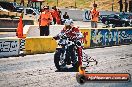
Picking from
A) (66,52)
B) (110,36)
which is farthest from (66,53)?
(110,36)

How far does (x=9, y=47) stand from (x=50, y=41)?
272cm

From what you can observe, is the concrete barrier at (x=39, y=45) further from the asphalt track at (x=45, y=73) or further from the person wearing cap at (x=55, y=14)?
the person wearing cap at (x=55, y=14)

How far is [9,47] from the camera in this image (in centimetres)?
1512

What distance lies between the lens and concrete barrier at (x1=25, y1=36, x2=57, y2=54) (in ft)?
52.7

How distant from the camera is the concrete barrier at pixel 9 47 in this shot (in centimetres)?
1481

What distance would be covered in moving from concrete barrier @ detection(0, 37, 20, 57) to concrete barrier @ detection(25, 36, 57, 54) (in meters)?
0.62

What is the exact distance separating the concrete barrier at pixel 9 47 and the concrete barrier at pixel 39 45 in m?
0.62

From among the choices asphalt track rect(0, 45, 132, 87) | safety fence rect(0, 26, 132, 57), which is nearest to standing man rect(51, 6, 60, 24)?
safety fence rect(0, 26, 132, 57)

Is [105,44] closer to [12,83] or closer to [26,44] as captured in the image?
[26,44]

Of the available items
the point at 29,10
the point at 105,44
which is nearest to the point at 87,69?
the point at 105,44

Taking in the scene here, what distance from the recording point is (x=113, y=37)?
21750mm

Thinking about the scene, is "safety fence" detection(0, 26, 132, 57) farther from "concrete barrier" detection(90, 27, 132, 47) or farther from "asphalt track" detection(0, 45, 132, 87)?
"asphalt track" detection(0, 45, 132, 87)

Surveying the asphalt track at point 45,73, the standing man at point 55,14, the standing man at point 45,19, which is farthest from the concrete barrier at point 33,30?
the asphalt track at point 45,73

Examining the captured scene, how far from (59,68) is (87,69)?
0.97 meters
